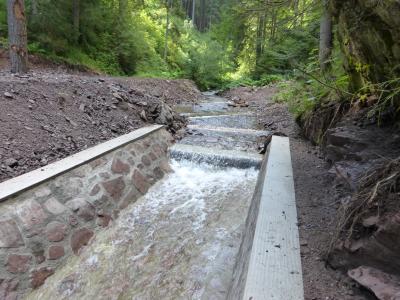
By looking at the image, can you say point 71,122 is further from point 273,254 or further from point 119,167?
point 273,254

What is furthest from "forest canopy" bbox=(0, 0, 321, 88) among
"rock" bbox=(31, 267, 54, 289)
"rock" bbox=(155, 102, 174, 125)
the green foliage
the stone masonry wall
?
"rock" bbox=(31, 267, 54, 289)

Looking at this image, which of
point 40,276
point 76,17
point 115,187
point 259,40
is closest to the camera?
point 40,276

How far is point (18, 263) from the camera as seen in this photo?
301cm

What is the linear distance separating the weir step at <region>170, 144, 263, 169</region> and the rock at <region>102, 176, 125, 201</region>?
79.2 inches

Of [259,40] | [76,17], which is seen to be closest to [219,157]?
[76,17]

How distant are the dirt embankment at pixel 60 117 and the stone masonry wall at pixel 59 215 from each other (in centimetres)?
60

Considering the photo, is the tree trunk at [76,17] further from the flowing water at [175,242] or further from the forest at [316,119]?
the flowing water at [175,242]

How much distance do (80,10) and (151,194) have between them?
1330 cm

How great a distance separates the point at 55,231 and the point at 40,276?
1.58ft

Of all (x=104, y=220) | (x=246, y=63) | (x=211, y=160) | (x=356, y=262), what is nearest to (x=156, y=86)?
(x=211, y=160)

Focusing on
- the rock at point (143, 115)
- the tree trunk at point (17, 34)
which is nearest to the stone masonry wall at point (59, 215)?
the rock at point (143, 115)

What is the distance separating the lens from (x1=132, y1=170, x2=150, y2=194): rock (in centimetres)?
512

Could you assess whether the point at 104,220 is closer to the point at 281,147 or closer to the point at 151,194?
the point at 151,194

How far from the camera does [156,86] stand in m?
13.8
